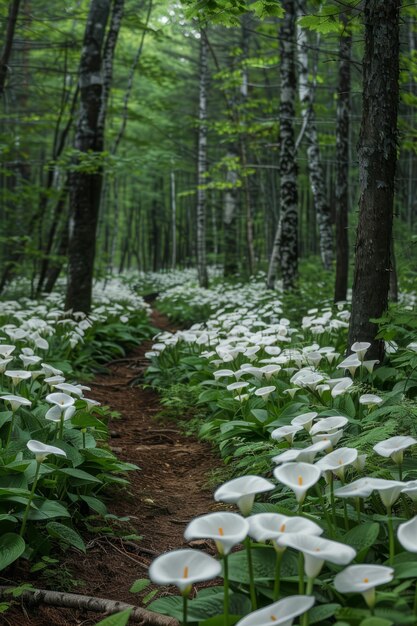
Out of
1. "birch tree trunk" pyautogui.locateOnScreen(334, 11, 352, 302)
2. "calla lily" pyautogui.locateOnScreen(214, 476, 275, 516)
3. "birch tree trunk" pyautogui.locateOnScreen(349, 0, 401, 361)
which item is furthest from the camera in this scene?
"birch tree trunk" pyautogui.locateOnScreen(334, 11, 352, 302)

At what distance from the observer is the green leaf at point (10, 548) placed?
2.31 metres

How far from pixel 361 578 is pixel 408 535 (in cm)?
19

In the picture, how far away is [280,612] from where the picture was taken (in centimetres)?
134

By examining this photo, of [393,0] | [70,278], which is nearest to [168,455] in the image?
[393,0]

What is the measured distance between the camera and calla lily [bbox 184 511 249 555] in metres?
1.44

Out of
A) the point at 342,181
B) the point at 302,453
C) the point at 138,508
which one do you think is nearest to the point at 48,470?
the point at 138,508

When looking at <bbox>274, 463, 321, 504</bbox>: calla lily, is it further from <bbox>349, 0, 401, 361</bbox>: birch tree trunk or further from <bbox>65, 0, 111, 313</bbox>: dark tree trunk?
<bbox>65, 0, 111, 313</bbox>: dark tree trunk

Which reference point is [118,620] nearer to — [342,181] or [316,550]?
[316,550]

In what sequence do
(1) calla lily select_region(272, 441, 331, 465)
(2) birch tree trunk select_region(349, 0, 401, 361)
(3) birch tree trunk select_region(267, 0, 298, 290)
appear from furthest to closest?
(3) birch tree trunk select_region(267, 0, 298, 290) → (2) birch tree trunk select_region(349, 0, 401, 361) → (1) calla lily select_region(272, 441, 331, 465)

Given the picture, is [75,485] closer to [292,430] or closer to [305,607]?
[292,430]

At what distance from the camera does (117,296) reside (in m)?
13.3

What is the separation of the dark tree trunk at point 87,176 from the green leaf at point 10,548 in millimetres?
6766

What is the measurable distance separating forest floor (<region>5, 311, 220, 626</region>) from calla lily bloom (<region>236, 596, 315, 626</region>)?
127cm

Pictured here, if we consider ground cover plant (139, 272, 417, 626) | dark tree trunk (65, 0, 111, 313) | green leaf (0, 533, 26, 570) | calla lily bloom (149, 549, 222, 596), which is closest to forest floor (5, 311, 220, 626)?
green leaf (0, 533, 26, 570)
